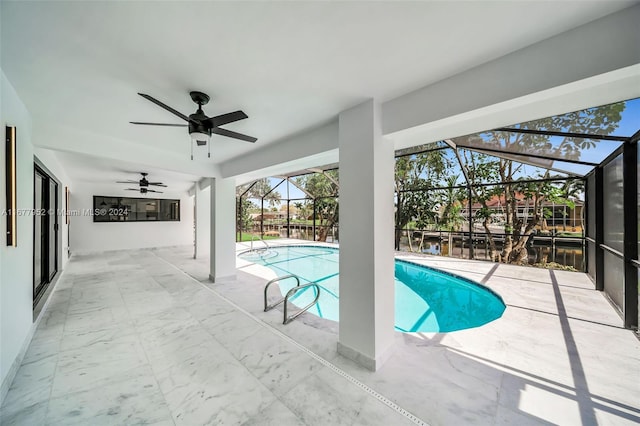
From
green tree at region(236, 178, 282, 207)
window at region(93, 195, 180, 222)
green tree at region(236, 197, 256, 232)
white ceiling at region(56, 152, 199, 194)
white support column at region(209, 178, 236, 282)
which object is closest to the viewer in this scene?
white ceiling at region(56, 152, 199, 194)

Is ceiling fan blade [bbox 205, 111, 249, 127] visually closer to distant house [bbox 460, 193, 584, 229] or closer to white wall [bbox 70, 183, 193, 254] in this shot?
distant house [bbox 460, 193, 584, 229]

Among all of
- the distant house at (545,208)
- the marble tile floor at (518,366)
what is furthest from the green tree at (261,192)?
the marble tile floor at (518,366)

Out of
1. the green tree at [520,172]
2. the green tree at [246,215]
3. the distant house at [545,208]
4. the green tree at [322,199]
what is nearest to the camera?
the green tree at [520,172]

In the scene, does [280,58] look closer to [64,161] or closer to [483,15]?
[483,15]

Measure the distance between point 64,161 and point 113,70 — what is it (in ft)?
16.6

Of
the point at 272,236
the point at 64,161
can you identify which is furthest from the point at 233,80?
the point at 272,236

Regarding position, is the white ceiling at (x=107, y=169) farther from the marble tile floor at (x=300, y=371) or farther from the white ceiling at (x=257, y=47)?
the marble tile floor at (x=300, y=371)

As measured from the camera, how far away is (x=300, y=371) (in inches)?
84.8

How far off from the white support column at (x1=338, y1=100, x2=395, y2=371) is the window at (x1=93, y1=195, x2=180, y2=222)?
10081 millimetres

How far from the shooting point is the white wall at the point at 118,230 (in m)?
8.34

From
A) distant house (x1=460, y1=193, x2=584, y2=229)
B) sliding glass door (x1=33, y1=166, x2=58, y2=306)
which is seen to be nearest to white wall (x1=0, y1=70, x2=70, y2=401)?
sliding glass door (x1=33, y1=166, x2=58, y2=306)

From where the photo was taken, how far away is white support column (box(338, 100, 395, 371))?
7.22ft

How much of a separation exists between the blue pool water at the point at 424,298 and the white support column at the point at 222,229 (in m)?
1.35

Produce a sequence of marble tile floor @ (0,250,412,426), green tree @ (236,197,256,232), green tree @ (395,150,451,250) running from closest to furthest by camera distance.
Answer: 1. marble tile floor @ (0,250,412,426)
2. green tree @ (395,150,451,250)
3. green tree @ (236,197,256,232)
